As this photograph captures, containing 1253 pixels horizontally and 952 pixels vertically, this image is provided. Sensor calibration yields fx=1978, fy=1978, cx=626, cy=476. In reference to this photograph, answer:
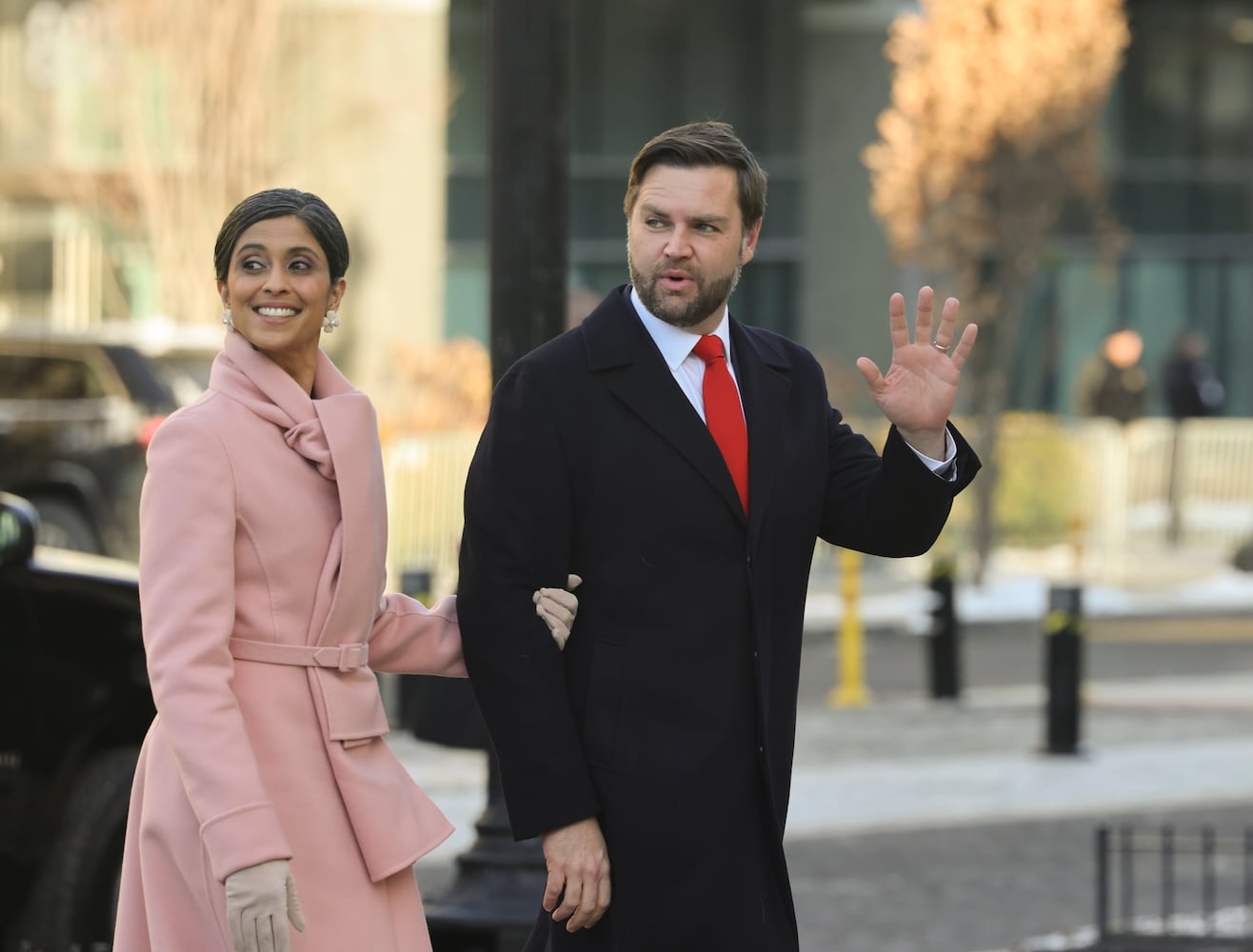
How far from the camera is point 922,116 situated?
63.8 feet

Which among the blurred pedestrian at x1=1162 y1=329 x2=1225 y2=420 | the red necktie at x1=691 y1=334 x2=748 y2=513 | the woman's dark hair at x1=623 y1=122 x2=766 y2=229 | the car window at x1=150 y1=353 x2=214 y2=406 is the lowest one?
the blurred pedestrian at x1=1162 y1=329 x2=1225 y2=420

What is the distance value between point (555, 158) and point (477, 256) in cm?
2174

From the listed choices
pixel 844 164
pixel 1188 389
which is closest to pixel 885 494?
pixel 1188 389

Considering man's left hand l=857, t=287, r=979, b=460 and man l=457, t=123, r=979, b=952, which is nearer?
man l=457, t=123, r=979, b=952

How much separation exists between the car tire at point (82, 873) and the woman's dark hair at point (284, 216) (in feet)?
8.21

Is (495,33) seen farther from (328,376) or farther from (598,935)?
(598,935)

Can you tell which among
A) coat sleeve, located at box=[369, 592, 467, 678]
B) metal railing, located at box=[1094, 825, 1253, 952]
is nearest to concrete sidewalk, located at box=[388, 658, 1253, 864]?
metal railing, located at box=[1094, 825, 1253, 952]

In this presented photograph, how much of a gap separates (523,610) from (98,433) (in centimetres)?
1095

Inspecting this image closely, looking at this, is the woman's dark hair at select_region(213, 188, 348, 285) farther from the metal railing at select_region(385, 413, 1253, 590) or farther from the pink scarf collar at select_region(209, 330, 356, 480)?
the metal railing at select_region(385, 413, 1253, 590)

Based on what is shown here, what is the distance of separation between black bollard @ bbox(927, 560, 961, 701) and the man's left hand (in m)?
8.58

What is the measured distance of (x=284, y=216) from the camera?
3184 millimetres

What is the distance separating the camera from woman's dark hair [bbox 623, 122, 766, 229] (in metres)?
3.30

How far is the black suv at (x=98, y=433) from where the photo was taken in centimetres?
A: 1350

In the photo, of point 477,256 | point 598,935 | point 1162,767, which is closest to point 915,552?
point 598,935
